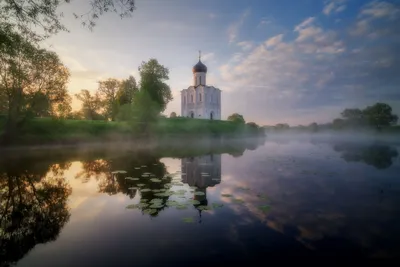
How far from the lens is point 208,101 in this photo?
82750mm

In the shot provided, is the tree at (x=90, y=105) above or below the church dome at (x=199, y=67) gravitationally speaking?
below

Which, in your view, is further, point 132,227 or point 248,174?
point 248,174

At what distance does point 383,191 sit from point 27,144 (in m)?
38.7

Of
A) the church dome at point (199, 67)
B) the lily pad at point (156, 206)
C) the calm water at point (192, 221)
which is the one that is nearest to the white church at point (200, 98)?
the church dome at point (199, 67)

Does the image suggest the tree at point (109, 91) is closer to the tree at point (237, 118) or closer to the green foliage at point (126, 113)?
the green foliage at point (126, 113)

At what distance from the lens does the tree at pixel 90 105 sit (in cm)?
7031

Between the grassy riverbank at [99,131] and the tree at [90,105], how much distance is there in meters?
25.5

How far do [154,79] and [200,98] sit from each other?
2696 centimetres

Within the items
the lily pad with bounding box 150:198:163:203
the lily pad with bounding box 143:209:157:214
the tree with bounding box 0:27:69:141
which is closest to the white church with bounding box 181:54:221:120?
the tree with bounding box 0:27:69:141

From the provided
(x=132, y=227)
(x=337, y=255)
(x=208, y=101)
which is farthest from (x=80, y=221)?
(x=208, y=101)

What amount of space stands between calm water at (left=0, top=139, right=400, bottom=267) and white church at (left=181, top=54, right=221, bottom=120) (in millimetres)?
70804

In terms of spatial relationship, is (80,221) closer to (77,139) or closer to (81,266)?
(81,266)

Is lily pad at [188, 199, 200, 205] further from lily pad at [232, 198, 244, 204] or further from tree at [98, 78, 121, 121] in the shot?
tree at [98, 78, 121, 121]

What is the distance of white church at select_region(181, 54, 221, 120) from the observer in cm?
8181
